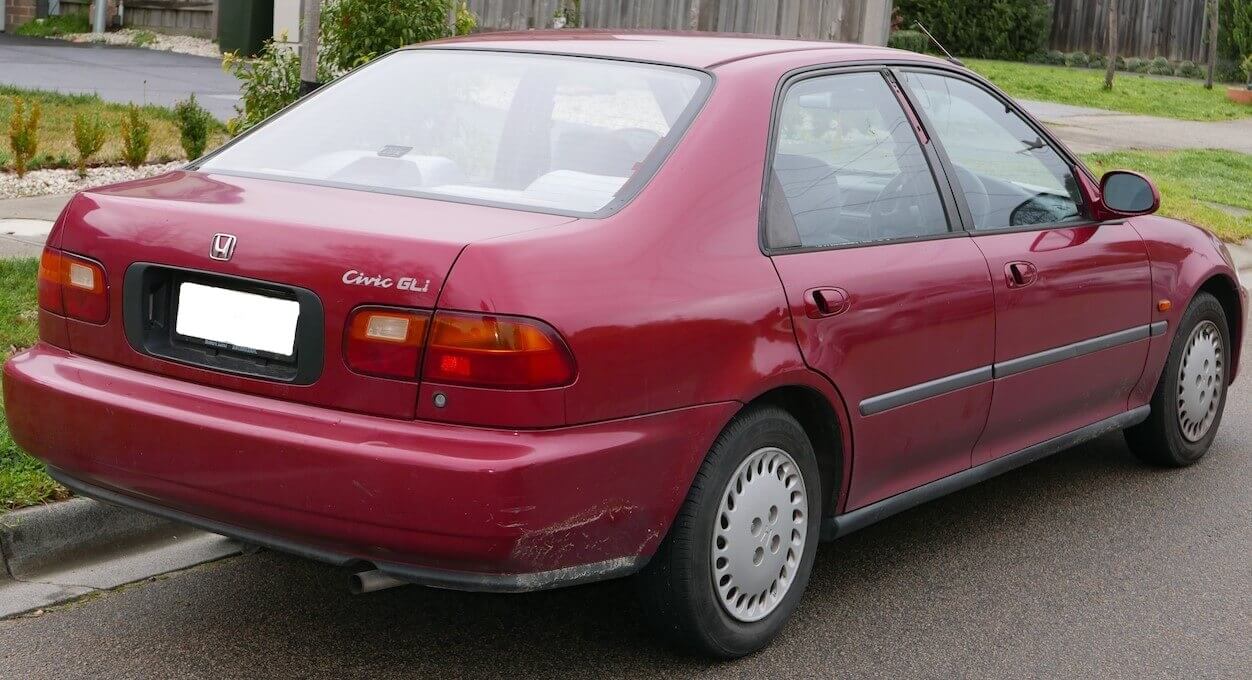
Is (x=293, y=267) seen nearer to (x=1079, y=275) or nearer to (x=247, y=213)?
(x=247, y=213)

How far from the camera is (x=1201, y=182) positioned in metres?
14.1

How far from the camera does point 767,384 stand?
3566 mm

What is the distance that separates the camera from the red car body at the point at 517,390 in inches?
122

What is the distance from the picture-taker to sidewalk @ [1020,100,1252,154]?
55.4ft

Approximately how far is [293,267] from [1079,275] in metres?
2.65

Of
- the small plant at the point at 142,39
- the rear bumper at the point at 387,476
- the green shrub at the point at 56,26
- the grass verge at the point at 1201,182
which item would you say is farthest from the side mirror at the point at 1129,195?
the green shrub at the point at 56,26

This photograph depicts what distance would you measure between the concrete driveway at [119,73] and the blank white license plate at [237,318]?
10246mm

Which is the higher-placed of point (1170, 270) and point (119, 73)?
point (119, 73)

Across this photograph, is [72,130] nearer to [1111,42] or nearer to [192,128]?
[192,128]


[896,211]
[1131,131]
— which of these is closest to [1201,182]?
[1131,131]

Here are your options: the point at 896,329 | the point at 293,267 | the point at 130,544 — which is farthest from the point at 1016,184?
the point at 130,544

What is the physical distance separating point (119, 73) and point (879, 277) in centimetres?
1517

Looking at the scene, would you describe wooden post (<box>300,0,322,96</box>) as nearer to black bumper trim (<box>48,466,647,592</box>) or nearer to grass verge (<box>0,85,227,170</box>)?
grass verge (<box>0,85,227,170</box>)

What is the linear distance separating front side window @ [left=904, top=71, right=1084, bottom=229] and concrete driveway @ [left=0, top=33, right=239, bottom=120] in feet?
31.4
